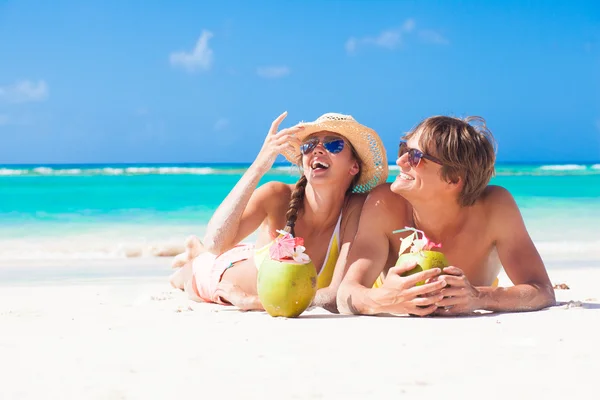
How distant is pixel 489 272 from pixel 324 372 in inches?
88.6

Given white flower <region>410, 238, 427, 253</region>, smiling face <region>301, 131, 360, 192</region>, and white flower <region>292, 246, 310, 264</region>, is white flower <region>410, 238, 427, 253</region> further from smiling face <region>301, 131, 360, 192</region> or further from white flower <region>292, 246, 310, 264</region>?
smiling face <region>301, 131, 360, 192</region>

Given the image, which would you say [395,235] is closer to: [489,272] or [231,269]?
[489,272]

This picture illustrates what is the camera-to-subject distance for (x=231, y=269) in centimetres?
588

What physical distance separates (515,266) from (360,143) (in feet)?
4.43

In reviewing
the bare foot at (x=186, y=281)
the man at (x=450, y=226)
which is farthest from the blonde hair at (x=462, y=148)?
the bare foot at (x=186, y=281)

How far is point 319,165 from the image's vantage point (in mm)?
5199

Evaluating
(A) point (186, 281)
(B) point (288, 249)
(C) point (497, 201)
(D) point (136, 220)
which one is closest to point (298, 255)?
(B) point (288, 249)

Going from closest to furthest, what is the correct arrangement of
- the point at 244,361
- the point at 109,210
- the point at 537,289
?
the point at 244,361 < the point at 537,289 < the point at 109,210

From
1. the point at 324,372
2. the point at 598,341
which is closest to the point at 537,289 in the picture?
the point at 598,341

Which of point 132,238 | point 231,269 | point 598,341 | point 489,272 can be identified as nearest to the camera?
point 598,341

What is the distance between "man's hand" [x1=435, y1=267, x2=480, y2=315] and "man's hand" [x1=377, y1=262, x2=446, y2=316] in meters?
0.04

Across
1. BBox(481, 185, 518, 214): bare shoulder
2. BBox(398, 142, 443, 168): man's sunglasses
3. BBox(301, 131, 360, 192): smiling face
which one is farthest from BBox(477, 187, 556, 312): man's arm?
BBox(301, 131, 360, 192): smiling face

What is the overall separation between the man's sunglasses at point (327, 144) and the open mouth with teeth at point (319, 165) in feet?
0.30

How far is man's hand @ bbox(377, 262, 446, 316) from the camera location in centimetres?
425
